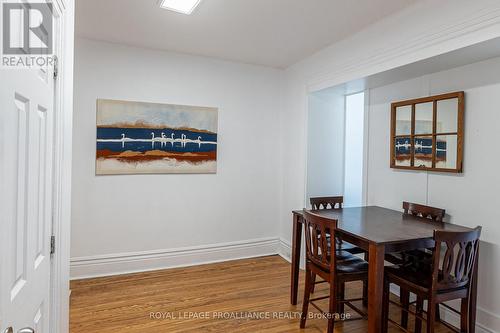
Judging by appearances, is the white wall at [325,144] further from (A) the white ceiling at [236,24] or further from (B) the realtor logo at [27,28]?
(B) the realtor logo at [27,28]

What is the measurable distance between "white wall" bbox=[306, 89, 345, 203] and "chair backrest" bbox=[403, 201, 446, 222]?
3.54ft

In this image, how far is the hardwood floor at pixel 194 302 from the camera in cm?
252

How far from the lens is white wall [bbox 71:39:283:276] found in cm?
337

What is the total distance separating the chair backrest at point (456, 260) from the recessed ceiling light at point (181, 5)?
242 cm

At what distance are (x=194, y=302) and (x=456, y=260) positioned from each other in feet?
7.01

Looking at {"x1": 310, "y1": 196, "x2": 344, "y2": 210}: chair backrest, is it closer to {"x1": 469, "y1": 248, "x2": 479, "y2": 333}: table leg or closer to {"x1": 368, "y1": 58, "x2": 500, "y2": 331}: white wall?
{"x1": 368, "y1": 58, "x2": 500, "y2": 331}: white wall

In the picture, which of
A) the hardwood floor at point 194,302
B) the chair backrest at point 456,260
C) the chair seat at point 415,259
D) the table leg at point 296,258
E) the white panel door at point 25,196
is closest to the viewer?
the white panel door at point 25,196

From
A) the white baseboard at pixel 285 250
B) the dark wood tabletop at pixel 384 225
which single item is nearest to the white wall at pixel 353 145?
the dark wood tabletop at pixel 384 225

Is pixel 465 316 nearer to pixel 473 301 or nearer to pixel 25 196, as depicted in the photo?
pixel 473 301

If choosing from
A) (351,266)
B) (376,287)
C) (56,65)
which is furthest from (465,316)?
(56,65)

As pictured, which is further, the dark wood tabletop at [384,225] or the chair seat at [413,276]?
the dark wood tabletop at [384,225]

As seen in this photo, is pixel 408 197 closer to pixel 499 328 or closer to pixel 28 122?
pixel 499 328

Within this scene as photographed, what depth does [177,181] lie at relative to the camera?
3752 mm

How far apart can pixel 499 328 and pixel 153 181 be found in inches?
133
